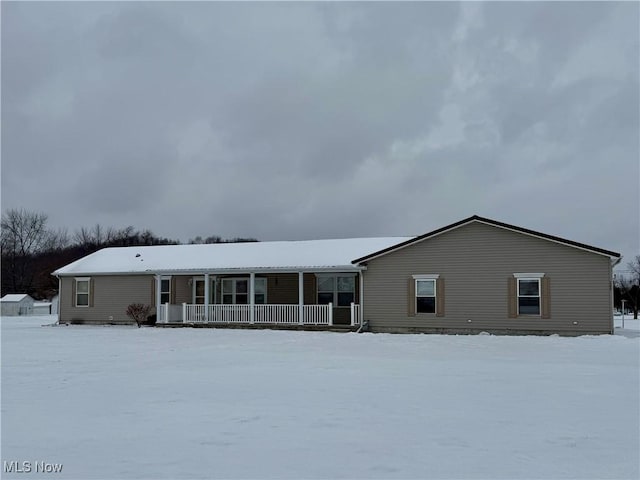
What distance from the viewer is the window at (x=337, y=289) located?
2650cm

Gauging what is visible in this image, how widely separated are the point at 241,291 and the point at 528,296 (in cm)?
1287

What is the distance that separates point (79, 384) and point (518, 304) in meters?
15.8

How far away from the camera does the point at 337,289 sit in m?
26.8

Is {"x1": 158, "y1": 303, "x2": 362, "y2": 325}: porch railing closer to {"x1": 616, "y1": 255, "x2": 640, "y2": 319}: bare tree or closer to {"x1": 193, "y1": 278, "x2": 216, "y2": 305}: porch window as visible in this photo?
{"x1": 193, "y1": 278, "x2": 216, "y2": 305}: porch window

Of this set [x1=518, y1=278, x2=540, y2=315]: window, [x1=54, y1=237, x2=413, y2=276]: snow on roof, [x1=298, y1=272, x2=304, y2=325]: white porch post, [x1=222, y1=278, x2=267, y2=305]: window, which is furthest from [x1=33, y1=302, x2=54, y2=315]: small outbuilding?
[x1=518, y1=278, x2=540, y2=315]: window

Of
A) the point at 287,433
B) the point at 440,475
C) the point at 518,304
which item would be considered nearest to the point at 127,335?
the point at 518,304

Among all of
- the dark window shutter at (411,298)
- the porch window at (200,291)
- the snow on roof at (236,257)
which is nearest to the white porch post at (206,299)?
the snow on roof at (236,257)

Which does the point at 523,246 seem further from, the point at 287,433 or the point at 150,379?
the point at 287,433

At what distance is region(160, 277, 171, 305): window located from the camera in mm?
29219

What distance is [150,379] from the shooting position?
1134cm

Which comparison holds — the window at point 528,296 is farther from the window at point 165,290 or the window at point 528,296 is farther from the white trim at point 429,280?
the window at point 165,290

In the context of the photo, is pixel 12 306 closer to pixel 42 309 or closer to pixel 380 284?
pixel 42 309

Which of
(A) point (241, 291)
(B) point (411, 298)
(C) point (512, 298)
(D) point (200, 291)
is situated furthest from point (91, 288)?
(C) point (512, 298)

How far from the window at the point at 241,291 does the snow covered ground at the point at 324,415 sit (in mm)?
12637
